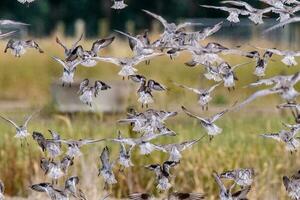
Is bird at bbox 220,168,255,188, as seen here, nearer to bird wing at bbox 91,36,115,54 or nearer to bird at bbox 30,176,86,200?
bird at bbox 30,176,86,200

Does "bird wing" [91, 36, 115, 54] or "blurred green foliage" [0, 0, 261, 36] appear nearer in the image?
"bird wing" [91, 36, 115, 54]

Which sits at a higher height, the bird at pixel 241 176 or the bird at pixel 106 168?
the bird at pixel 106 168

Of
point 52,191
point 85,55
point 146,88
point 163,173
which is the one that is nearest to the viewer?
point 85,55

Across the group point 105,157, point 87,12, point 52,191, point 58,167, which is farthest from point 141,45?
point 87,12

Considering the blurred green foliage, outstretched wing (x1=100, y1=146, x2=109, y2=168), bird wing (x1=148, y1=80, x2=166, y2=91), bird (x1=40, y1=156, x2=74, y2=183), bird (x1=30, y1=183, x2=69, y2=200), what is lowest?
the blurred green foliage

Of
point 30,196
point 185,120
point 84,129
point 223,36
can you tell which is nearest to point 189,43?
point 30,196

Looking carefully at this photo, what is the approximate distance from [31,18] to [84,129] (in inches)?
1377

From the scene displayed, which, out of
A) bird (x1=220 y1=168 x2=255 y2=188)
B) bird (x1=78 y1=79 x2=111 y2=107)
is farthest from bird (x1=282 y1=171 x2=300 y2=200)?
bird (x1=78 y1=79 x2=111 y2=107)

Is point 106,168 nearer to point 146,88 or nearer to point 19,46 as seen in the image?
point 146,88

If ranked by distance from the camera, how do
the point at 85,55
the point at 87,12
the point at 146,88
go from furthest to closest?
the point at 87,12, the point at 146,88, the point at 85,55

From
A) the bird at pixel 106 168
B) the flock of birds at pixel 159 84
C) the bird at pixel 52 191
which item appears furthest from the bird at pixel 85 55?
the bird at pixel 52 191

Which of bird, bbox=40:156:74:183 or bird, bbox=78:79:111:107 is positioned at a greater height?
bird, bbox=78:79:111:107

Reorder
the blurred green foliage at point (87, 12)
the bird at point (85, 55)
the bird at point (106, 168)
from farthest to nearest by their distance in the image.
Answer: the blurred green foliage at point (87, 12) → the bird at point (106, 168) → the bird at point (85, 55)

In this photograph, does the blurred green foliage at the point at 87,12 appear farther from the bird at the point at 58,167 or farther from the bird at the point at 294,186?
the bird at the point at 294,186
